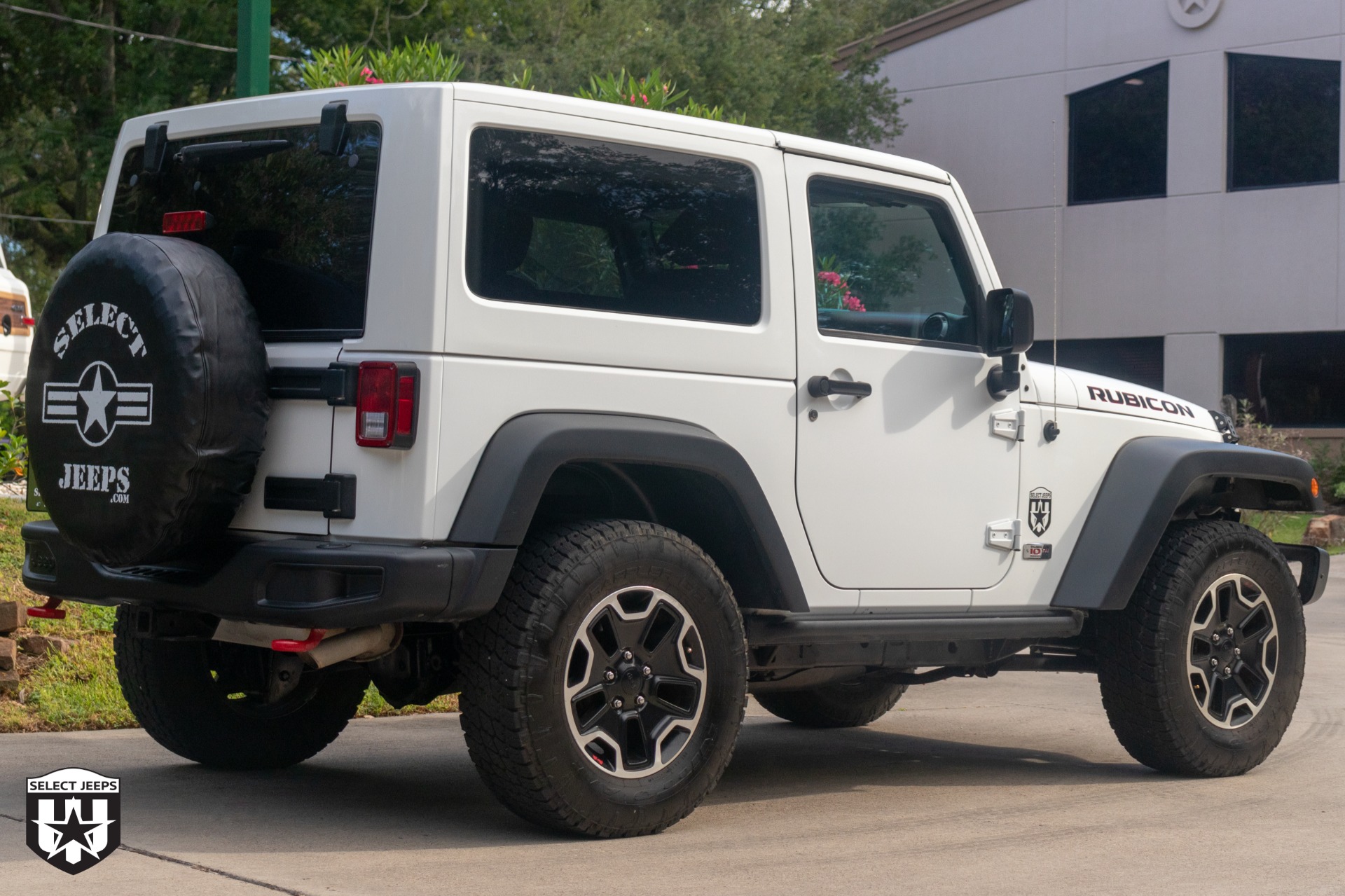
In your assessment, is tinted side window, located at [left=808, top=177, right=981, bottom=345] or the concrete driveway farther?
tinted side window, located at [left=808, top=177, right=981, bottom=345]

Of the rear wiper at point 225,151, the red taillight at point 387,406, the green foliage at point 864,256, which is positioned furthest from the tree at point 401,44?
the red taillight at point 387,406

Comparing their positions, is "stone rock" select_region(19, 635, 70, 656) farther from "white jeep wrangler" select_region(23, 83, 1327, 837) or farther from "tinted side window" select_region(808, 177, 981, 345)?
"tinted side window" select_region(808, 177, 981, 345)

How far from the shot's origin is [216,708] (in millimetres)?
5727

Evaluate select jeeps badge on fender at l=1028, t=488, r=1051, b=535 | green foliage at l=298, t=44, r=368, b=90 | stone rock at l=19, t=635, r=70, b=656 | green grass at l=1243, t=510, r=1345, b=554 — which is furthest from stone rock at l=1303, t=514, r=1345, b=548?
stone rock at l=19, t=635, r=70, b=656

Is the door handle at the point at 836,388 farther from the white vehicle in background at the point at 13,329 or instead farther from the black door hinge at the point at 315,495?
the white vehicle in background at the point at 13,329

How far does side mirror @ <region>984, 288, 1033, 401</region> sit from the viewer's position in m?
5.75

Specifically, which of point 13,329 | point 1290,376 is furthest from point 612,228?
point 1290,376

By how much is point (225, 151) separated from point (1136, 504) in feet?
11.4

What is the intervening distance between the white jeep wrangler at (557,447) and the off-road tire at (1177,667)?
2cm

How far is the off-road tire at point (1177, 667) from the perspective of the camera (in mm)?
6082

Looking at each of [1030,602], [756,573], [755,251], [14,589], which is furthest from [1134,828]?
[14,589]

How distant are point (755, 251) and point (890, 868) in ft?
6.41

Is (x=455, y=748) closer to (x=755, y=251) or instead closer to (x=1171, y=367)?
(x=755, y=251)

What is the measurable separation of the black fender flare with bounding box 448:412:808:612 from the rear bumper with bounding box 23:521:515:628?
9 cm
